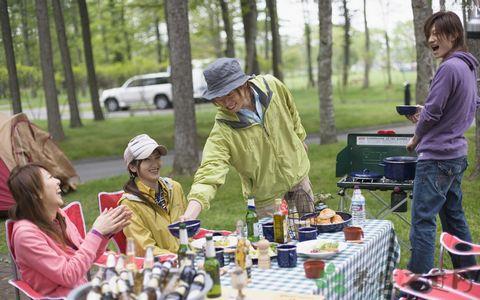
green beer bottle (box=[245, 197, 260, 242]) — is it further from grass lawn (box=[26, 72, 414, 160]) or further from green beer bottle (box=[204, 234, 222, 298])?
grass lawn (box=[26, 72, 414, 160])

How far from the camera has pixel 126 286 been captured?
2279mm

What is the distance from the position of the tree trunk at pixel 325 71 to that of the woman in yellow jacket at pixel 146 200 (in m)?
8.14

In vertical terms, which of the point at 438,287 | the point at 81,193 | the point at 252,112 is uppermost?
the point at 252,112

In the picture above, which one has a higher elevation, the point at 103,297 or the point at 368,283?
the point at 103,297

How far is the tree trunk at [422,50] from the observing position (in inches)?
336

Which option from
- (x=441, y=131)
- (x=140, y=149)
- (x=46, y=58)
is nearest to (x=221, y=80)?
(x=140, y=149)

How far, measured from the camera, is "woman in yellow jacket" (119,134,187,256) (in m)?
3.77

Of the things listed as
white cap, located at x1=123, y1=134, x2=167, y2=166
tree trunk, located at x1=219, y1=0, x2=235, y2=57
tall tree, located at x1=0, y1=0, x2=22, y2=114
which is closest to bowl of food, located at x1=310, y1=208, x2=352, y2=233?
white cap, located at x1=123, y1=134, x2=167, y2=166

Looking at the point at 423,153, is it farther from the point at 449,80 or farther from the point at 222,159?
the point at 222,159

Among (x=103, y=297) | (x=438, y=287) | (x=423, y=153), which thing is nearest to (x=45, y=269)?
(x=103, y=297)

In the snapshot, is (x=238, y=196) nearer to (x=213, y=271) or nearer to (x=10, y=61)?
(x=213, y=271)

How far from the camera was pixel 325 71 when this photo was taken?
11.8m

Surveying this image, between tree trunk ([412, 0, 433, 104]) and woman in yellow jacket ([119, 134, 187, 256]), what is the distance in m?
5.80

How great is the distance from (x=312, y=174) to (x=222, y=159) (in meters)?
5.64
